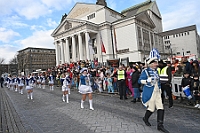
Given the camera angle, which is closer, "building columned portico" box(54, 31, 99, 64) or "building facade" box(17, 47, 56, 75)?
"building columned portico" box(54, 31, 99, 64)

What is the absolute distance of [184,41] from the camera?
79.3 meters

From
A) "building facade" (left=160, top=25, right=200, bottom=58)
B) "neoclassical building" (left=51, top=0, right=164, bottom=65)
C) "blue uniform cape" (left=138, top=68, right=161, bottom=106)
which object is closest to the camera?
"blue uniform cape" (left=138, top=68, right=161, bottom=106)

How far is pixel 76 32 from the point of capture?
43969 millimetres

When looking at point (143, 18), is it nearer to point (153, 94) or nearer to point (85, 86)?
point (85, 86)

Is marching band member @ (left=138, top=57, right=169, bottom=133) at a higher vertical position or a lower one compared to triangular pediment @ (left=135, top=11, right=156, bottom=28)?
lower

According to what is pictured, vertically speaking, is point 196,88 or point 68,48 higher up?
point 68,48

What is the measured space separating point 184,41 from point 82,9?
180 ft

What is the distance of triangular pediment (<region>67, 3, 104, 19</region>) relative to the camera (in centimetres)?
4665

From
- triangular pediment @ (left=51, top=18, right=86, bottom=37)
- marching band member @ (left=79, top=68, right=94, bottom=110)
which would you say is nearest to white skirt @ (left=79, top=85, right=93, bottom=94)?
marching band member @ (left=79, top=68, right=94, bottom=110)

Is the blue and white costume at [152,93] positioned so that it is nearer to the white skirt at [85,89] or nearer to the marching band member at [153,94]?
the marching band member at [153,94]

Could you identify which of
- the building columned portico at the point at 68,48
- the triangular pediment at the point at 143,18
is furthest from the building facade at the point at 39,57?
the triangular pediment at the point at 143,18

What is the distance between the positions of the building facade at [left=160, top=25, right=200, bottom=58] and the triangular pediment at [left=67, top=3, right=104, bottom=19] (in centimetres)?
4040

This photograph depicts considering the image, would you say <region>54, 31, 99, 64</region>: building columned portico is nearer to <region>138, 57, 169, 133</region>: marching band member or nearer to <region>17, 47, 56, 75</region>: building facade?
<region>17, 47, 56, 75</region>: building facade

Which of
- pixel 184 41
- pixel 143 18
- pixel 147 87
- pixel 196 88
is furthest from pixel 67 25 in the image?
pixel 184 41
